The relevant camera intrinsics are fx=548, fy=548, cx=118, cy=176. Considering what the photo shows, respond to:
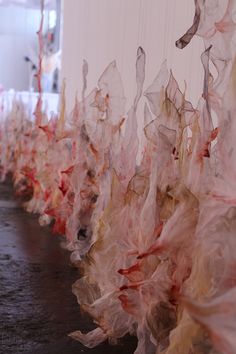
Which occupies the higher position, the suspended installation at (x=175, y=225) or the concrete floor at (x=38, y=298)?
the suspended installation at (x=175, y=225)

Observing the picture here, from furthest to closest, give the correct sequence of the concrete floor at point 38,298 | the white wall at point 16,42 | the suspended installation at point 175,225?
the white wall at point 16,42 → the concrete floor at point 38,298 → the suspended installation at point 175,225

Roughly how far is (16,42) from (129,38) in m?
4.89

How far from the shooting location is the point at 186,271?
750mm

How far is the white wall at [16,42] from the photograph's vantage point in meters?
6.18

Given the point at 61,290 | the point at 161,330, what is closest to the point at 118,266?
Result: the point at 161,330

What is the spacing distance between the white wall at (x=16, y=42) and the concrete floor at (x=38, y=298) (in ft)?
15.9

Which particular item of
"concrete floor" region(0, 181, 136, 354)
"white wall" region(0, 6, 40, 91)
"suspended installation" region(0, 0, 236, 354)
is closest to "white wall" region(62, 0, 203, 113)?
"suspended installation" region(0, 0, 236, 354)

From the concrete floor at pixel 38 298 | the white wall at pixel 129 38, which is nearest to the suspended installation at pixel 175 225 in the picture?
the concrete floor at pixel 38 298

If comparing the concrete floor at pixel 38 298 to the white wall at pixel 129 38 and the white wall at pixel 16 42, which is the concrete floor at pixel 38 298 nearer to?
the white wall at pixel 129 38

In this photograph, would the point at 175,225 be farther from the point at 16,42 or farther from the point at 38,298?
the point at 16,42

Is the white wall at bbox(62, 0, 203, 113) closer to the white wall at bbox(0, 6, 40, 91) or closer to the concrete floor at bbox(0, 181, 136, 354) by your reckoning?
the concrete floor at bbox(0, 181, 136, 354)

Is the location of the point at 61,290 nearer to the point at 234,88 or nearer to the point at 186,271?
the point at 186,271

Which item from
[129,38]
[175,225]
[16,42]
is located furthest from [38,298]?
[16,42]

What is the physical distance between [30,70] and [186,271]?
5621mm
